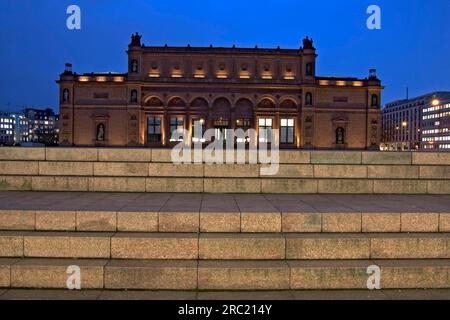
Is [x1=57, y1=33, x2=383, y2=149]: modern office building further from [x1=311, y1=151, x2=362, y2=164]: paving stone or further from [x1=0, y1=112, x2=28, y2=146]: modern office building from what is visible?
[x1=0, y1=112, x2=28, y2=146]: modern office building

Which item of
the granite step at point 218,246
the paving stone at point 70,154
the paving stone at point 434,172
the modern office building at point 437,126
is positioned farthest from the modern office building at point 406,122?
the granite step at point 218,246

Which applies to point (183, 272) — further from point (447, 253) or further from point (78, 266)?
point (447, 253)

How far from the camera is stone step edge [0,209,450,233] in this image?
6.63 metres

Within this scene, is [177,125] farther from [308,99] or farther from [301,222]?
[301,222]

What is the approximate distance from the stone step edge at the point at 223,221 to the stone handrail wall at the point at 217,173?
3199mm

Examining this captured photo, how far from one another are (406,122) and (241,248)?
16362 centimetres

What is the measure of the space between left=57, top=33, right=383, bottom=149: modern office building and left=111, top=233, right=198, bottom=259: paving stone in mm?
57922

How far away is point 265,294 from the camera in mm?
5574

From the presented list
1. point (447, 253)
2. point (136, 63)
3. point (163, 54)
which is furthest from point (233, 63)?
point (447, 253)

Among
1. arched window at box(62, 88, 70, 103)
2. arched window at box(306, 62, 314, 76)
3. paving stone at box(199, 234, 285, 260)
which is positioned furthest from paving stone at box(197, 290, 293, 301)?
arched window at box(62, 88, 70, 103)

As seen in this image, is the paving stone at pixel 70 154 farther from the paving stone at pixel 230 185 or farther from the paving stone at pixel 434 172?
the paving stone at pixel 434 172

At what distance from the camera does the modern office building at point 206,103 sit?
63562mm

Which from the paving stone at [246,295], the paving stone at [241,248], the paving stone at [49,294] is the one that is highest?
the paving stone at [241,248]

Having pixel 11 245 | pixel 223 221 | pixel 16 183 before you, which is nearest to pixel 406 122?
pixel 16 183
